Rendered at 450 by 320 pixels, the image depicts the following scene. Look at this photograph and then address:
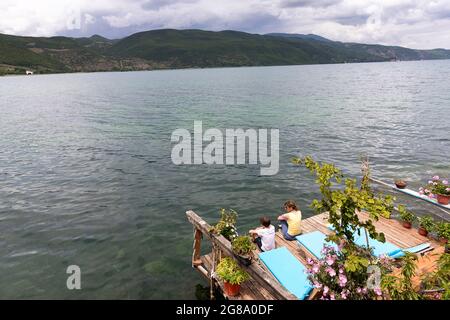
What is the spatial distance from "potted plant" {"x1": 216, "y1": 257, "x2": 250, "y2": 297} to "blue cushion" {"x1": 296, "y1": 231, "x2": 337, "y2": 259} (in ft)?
12.3

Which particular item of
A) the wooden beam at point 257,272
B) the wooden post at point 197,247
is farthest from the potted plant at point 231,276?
the wooden post at point 197,247

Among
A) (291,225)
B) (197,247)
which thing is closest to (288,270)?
(291,225)

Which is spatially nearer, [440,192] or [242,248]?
[242,248]

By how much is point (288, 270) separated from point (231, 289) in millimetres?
2343

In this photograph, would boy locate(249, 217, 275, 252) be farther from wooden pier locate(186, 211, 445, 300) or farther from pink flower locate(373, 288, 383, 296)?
pink flower locate(373, 288, 383, 296)

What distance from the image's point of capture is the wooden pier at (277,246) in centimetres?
1042

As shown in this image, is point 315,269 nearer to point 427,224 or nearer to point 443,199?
point 427,224

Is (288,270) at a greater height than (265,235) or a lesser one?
lesser

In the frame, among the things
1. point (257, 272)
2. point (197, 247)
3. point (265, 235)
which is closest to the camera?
point (257, 272)

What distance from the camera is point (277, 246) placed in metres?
14.6

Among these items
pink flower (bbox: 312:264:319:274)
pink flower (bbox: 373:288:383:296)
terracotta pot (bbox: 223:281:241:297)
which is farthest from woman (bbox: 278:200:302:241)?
pink flower (bbox: 373:288:383:296)

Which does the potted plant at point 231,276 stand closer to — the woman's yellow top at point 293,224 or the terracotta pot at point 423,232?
the woman's yellow top at point 293,224

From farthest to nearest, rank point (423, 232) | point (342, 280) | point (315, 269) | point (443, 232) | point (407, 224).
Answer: point (407, 224) < point (423, 232) < point (443, 232) < point (315, 269) < point (342, 280)

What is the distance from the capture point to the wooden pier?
1042 centimetres
